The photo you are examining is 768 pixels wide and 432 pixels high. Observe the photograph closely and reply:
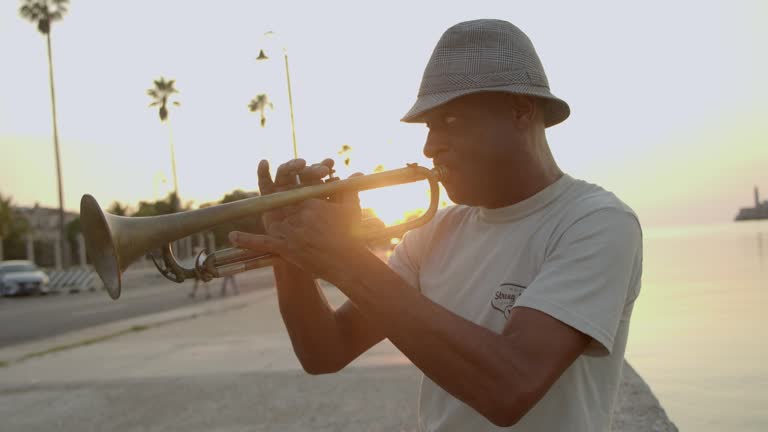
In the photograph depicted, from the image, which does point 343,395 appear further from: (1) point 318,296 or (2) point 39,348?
(2) point 39,348

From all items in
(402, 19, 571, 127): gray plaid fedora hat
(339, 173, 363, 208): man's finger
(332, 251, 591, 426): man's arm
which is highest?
(402, 19, 571, 127): gray plaid fedora hat

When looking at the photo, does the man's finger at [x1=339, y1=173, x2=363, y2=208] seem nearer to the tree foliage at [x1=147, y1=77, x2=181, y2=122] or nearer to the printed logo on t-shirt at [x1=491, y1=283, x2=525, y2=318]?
the printed logo on t-shirt at [x1=491, y1=283, x2=525, y2=318]

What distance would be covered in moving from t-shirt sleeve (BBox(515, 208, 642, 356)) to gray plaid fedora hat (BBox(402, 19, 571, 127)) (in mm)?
364

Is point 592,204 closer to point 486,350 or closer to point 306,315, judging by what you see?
point 486,350

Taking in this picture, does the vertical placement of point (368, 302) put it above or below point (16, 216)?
below

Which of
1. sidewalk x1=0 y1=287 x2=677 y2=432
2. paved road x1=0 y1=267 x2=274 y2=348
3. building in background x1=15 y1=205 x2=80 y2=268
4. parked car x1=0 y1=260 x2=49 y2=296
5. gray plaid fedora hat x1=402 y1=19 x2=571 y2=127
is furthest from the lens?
building in background x1=15 y1=205 x2=80 y2=268

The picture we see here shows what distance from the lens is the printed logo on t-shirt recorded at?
75.7 inches

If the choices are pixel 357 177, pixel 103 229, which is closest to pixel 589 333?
pixel 357 177

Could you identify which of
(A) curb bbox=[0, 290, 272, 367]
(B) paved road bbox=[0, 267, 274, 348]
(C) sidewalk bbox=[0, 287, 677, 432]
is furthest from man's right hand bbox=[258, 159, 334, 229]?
(B) paved road bbox=[0, 267, 274, 348]

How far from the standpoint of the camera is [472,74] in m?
1.99

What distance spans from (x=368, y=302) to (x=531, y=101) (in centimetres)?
67

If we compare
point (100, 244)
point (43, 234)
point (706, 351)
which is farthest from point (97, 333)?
point (43, 234)

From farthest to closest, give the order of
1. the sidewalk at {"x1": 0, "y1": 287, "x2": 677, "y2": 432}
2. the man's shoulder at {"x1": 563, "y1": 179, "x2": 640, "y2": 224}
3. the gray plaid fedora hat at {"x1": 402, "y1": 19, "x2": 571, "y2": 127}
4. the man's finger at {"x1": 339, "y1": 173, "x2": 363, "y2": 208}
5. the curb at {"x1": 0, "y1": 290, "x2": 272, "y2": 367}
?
the curb at {"x1": 0, "y1": 290, "x2": 272, "y2": 367}
the sidewalk at {"x1": 0, "y1": 287, "x2": 677, "y2": 432}
the man's finger at {"x1": 339, "y1": 173, "x2": 363, "y2": 208}
the gray plaid fedora hat at {"x1": 402, "y1": 19, "x2": 571, "y2": 127}
the man's shoulder at {"x1": 563, "y1": 179, "x2": 640, "y2": 224}

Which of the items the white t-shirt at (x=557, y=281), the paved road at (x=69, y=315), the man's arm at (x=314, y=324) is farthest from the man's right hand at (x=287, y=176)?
the paved road at (x=69, y=315)
